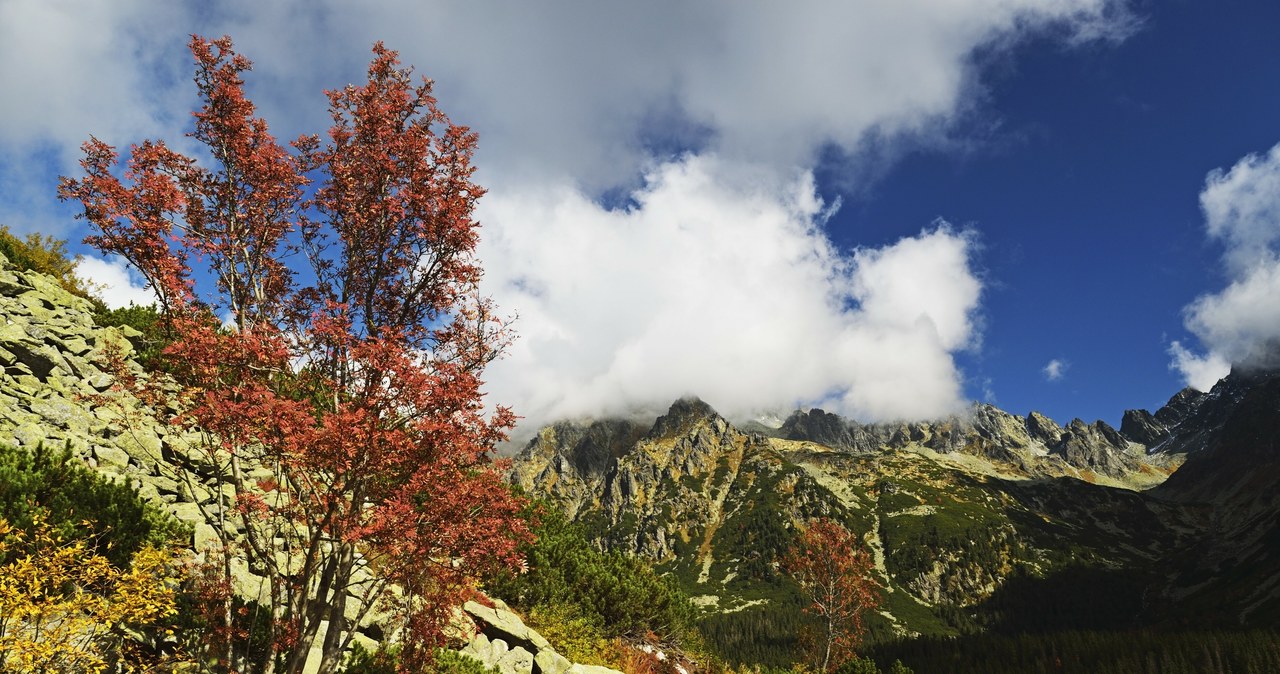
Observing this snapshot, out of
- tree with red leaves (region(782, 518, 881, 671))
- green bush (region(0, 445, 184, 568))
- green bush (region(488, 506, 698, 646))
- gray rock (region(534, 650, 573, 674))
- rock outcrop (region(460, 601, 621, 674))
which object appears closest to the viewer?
green bush (region(0, 445, 184, 568))

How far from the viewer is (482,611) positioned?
70.1ft

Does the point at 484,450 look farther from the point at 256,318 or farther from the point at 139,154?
the point at 139,154

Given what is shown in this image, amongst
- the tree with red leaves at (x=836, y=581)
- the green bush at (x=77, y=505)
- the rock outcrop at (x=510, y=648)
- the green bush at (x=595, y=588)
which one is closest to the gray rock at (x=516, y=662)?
the rock outcrop at (x=510, y=648)

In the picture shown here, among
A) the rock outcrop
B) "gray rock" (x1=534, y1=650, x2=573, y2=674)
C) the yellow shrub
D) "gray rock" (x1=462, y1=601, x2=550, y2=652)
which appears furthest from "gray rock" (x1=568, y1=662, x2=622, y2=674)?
the yellow shrub

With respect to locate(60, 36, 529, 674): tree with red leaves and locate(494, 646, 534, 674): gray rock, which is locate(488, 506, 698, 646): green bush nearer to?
locate(494, 646, 534, 674): gray rock

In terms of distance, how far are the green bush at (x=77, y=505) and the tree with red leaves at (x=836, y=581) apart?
3756cm

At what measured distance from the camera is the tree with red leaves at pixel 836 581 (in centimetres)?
4041

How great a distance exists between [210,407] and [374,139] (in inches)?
249

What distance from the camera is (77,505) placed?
14.8m

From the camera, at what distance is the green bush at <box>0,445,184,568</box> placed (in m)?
13.8

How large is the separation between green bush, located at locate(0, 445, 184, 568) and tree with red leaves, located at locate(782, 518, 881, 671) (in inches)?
1479

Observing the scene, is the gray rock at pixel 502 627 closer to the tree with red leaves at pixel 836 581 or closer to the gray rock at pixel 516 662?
the gray rock at pixel 516 662

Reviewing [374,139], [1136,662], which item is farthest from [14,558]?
[1136,662]

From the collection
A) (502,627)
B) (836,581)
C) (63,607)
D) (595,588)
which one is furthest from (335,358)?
(836,581)
